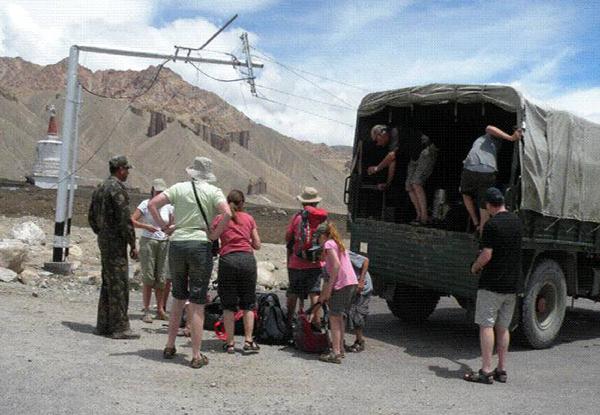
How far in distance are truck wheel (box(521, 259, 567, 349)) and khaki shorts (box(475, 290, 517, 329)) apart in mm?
1440

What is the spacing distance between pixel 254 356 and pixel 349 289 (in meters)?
1.10

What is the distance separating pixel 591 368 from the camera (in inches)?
307

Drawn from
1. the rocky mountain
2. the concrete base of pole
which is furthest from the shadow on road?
the rocky mountain

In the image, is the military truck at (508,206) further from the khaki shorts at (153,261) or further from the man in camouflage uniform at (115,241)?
the man in camouflage uniform at (115,241)

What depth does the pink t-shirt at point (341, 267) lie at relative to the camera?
6.96 m

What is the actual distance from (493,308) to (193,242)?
9.03ft

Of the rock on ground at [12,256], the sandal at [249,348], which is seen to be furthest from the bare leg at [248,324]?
the rock on ground at [12,256]

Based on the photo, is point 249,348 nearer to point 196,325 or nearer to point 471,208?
point 196,325

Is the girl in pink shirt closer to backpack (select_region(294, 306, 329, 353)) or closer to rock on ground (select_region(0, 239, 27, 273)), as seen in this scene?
backpack (select_region(294, 306, 329, 353))

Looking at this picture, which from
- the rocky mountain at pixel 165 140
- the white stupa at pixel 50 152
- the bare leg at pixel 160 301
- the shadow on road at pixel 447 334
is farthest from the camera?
the rocky mountain at pixel 165 140

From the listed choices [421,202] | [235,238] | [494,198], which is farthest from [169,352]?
[421,202]

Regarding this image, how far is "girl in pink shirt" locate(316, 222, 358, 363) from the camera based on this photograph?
699 centimetres

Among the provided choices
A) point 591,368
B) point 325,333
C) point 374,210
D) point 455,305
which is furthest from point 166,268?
point 455,305

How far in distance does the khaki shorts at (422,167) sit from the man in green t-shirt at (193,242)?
136 inches
